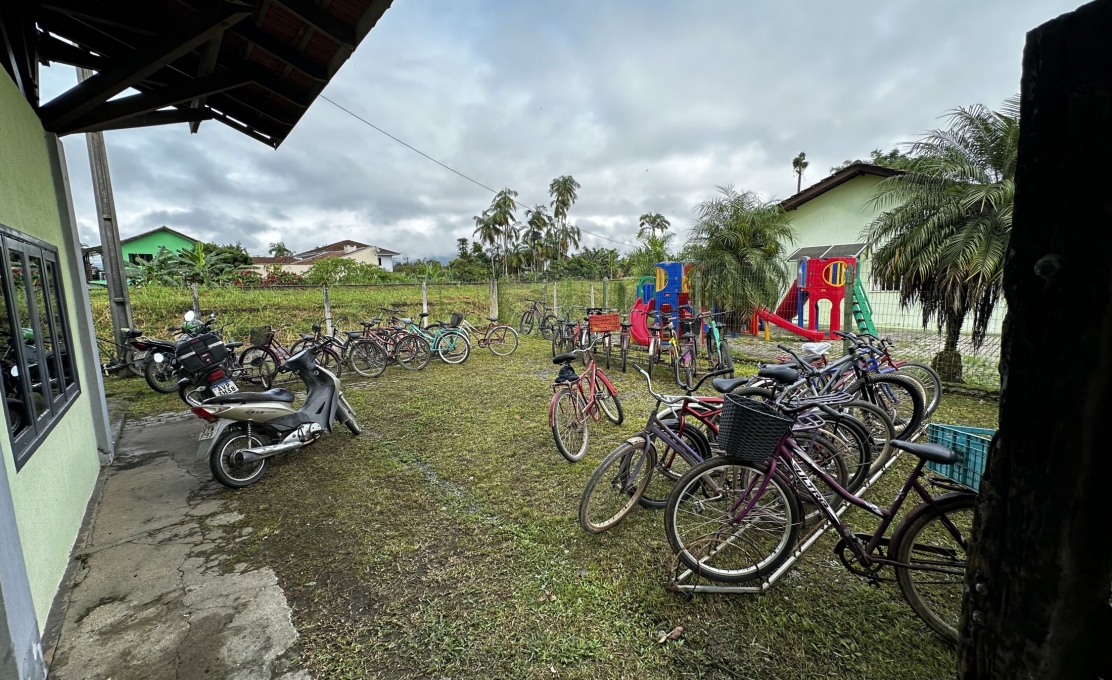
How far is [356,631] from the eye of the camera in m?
2.01

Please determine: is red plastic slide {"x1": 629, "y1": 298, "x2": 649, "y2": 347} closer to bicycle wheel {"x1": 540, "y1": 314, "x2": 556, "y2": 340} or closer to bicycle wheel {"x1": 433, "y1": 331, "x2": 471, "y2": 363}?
bicycle wheel {"x1": 540, "y1": 314, "x2": 556, "y2": 340}

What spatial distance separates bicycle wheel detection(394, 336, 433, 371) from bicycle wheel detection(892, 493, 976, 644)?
6701 millimetres

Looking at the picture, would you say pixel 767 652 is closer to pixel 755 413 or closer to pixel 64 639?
pixel 755 413

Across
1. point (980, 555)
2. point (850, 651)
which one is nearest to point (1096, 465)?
point (980, 555)

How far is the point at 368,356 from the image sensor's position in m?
7.19

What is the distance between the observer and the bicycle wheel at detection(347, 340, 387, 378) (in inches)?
278

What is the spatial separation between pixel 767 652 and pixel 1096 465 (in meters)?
1.42

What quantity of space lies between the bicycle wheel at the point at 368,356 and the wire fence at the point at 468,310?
97.3 inches

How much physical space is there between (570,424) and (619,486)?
102 centimetres

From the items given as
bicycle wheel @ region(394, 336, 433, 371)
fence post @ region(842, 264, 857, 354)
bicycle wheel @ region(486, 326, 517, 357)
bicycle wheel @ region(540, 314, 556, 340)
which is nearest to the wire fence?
fence post @ region(842, 264, 857, 354)

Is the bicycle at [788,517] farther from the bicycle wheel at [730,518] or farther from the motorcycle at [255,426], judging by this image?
the motorcycle at [255,426]

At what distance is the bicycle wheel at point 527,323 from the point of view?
10.9 meters

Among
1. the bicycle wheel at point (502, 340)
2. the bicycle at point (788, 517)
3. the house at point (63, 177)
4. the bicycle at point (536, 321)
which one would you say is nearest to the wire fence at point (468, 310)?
the bicycle at point (536, 321)

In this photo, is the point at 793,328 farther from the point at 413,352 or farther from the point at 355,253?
the point at 355,253
